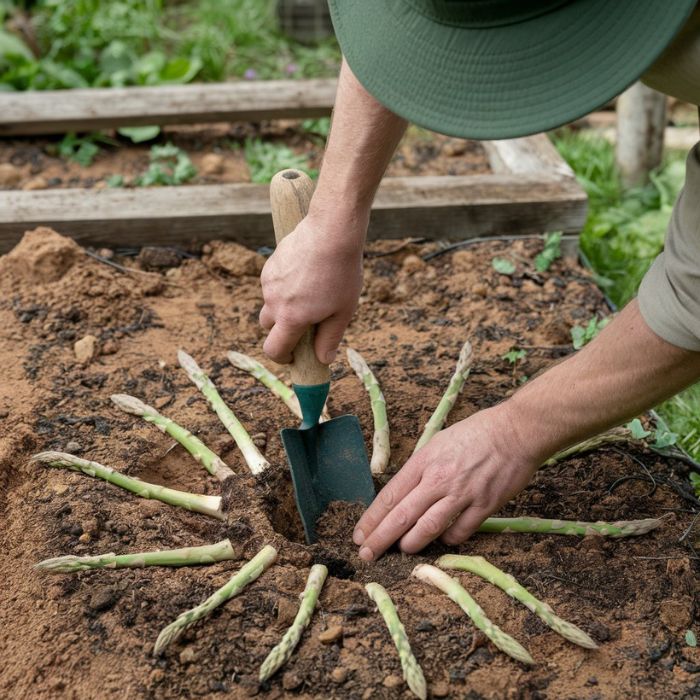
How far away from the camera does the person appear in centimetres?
162

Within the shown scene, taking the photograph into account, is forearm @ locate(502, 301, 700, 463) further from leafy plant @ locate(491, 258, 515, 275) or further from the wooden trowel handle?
leafy plant @ locate(491, 258, 515, 275)

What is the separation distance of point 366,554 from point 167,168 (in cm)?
259

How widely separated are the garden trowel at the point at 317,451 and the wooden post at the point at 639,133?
2.70m

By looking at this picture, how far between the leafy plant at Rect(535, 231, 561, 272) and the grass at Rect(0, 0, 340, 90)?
2.32 meters

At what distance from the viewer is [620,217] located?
14.8 feet

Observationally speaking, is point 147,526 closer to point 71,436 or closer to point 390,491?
point 71,436

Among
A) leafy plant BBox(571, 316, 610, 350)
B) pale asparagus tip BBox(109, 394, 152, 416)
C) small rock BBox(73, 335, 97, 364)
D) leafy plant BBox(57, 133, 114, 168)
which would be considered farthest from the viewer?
leafy plant BBox(57, 133, 114, 168)

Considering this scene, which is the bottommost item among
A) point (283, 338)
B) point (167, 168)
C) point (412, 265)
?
point (167, 168)

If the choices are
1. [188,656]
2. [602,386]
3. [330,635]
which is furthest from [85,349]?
[602,386]

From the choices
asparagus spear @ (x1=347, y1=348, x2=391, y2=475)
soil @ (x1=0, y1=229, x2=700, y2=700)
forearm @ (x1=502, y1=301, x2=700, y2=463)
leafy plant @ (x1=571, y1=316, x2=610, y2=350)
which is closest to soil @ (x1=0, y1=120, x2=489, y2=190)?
soil @ (x1=0, y1=229, x2=700, y2=700)

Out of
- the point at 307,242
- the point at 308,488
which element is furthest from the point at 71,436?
the point at 307,242

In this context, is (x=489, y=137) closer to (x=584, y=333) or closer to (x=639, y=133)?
(x=584, y=333)

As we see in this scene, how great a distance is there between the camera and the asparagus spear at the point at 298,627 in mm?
2061

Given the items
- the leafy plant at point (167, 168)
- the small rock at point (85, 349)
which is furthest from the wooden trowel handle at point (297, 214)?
the leafy plant at point (167, 168)
